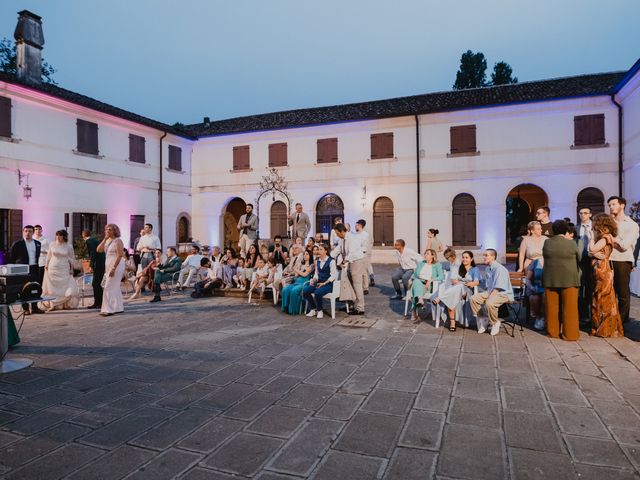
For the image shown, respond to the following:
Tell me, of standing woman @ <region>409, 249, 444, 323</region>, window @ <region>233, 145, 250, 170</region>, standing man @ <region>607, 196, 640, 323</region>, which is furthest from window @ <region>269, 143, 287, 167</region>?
standing man @ <region>607, 196, 640, 323</region>

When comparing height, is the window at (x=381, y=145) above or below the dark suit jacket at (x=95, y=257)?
above

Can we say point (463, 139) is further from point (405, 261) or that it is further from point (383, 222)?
point (405, 261)

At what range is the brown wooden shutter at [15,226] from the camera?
1508 cm

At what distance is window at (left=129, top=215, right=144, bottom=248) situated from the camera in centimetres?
1981

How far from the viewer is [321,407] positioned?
3547 millimetres

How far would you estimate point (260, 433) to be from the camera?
308cm

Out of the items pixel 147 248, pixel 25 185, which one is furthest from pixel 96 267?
pixel 25 185

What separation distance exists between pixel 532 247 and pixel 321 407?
5.02m

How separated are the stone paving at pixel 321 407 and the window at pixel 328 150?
52.6 ft

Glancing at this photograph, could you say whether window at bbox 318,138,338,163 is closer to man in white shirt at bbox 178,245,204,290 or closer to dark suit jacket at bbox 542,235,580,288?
man in white shirt at bbox 178,245,204,290

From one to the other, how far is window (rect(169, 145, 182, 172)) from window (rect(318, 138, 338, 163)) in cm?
790

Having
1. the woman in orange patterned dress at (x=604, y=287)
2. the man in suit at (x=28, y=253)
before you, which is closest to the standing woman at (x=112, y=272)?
the man in suit at (x=28, y=253)

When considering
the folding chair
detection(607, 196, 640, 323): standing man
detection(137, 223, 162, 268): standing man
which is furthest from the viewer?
detection(137, 223, 162, 268): standing man

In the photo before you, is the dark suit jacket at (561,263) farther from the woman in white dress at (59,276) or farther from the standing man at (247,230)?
the woman in white dress at (59,276)
